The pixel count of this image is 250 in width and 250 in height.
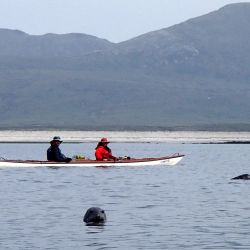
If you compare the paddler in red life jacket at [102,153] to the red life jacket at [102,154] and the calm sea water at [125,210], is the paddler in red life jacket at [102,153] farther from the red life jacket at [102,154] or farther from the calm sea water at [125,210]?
the calm sea water at [125,210]

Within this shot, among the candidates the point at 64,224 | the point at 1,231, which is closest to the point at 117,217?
the point at 64,224

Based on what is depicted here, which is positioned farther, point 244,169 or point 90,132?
point 90,132

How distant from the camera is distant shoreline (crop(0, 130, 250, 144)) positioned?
141500 millimetres

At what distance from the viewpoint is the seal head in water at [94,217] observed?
3081cm

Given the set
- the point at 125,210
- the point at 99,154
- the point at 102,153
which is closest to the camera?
the point at 125,210

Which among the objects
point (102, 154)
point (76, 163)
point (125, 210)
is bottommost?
point (125, 210)

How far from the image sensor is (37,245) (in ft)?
87.5

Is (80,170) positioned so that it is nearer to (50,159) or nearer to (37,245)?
(50,159)

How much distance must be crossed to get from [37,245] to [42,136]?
12529 centimetres

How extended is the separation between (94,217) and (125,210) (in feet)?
13.3

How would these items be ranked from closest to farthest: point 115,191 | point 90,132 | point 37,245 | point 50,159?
point 37,245 → point 115,191 → point 50,159 → point 90,132

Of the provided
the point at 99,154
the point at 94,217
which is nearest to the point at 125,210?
the point at 94,217

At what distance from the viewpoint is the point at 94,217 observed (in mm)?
30812

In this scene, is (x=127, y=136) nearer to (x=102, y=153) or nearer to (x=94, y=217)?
(x=102, y=153)
